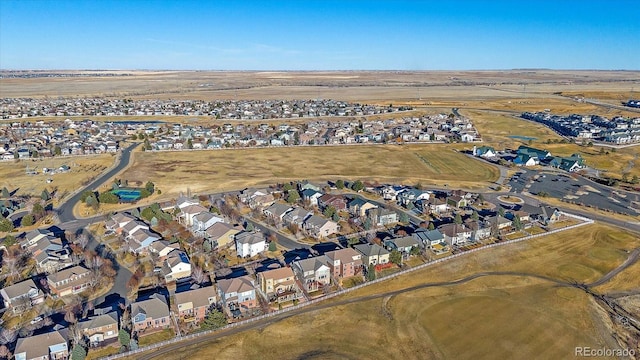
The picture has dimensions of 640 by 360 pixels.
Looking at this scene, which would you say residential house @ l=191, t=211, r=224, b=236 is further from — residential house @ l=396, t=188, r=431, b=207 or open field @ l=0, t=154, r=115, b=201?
open field @ l=0, t=154, r=115, b=201

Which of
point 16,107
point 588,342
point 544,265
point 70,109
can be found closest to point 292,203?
point 544,265

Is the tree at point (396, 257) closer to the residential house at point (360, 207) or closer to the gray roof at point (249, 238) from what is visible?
the residential house at point (360, 207)

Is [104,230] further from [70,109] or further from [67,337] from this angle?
[70,109]

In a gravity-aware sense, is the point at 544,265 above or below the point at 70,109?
below

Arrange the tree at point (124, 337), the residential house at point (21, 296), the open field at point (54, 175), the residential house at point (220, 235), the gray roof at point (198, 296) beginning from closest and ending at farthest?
the tree at point (124, 337), the gray roof at point (198, 296), the residential house at point (21, 296), the residential house at point (220, 235), the open field at point (54, 175)

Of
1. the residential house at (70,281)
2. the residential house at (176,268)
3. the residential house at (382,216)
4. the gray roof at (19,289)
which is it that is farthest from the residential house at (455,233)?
the gray roof at (19,289)
